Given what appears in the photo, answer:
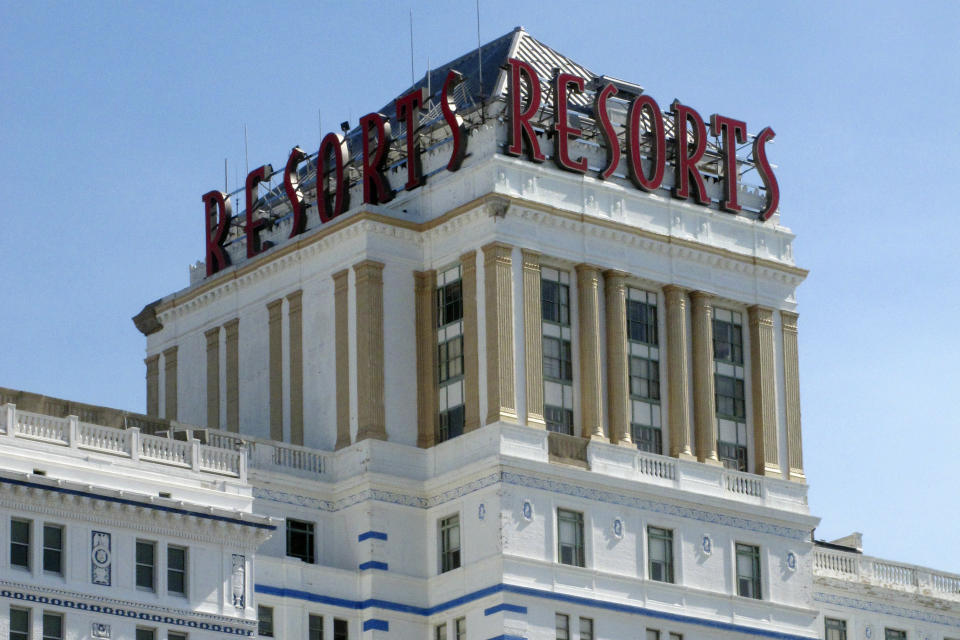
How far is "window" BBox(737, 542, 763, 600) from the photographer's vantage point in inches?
4680

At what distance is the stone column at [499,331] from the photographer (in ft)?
374

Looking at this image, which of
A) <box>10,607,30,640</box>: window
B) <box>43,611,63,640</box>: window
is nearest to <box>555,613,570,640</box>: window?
<box>43,611,63,640</box>: window

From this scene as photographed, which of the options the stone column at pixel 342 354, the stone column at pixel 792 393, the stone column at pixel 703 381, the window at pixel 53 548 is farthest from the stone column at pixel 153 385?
the window at pixel 53 548

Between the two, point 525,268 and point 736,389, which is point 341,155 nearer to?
point 525,268

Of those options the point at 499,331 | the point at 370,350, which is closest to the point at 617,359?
the point at 499,331

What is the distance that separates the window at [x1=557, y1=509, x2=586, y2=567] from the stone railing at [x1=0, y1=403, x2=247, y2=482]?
13823mm

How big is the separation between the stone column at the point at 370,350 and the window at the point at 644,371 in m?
10.3

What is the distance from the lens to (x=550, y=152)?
12012cm

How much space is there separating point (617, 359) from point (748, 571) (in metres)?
10.3

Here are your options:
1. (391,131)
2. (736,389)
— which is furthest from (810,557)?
(391,131)

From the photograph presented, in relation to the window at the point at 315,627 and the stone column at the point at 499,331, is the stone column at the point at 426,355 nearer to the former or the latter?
the stone column at the point at 499,331

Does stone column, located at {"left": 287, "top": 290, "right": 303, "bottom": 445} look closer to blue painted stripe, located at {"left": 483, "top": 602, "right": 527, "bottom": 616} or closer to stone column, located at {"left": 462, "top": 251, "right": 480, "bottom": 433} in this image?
stone column, located at {"left": 462, "top": 251, "right": 480, "bottom": 433}

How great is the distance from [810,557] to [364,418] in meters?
20.1

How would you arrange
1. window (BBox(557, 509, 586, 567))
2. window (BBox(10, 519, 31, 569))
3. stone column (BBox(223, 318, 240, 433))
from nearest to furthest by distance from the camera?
window (BBox(10, 519, 31, 569)) → window (BBox(557, 509, 586, 567)) → stone column (BBox(223, 318, 240, 433))
